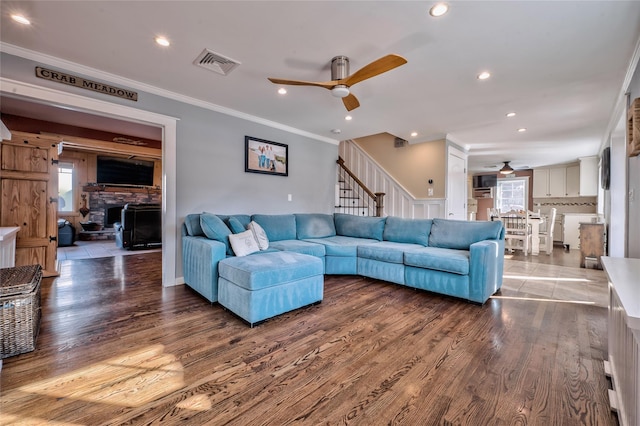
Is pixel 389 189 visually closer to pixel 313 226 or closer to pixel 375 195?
pixel 375 195

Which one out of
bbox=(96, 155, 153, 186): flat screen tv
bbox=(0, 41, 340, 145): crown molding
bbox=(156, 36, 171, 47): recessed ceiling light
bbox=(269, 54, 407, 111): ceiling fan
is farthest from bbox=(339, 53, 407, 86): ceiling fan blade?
bbox=(96, 155, 153, 186): flat screen tv

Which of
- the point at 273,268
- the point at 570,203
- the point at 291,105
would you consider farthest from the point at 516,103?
the point at 570,203

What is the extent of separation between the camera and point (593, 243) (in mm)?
4738

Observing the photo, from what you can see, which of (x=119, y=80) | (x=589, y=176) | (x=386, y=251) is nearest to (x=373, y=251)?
(x=386, y=251)

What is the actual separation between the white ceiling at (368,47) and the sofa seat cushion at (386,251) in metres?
1.97

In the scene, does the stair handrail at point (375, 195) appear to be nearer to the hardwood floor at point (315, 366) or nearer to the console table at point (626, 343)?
the hardwood floor at point (315, 366)

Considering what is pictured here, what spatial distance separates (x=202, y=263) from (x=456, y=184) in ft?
16.7

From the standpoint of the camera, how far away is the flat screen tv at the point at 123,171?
7766 millimetres

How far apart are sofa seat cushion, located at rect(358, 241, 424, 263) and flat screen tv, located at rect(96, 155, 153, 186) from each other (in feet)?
24.8

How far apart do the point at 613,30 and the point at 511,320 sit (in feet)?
8.30

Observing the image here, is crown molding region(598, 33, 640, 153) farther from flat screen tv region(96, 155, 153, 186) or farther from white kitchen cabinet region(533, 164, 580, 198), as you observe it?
flat screen tv region(96, 155, 153, 186)

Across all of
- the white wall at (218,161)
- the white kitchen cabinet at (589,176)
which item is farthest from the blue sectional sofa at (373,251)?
the white kitchen cabinet at (589,176)

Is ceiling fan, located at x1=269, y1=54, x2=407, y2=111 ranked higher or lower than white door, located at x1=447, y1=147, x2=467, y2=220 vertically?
higher

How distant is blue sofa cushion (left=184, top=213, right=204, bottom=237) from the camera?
134 inches
